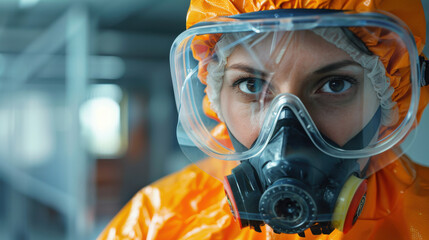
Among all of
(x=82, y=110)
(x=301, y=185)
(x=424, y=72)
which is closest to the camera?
(x=301, y=185)

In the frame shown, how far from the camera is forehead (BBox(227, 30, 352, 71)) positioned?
0.97 metres

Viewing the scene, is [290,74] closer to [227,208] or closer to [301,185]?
[301,185]

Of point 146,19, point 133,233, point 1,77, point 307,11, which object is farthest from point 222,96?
point 1,77

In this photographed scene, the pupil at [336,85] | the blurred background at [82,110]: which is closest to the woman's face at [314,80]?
the pupil at [336,85]

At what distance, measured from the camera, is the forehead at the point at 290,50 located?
97cm

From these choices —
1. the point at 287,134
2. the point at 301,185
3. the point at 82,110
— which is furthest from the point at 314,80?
the point at 82,110

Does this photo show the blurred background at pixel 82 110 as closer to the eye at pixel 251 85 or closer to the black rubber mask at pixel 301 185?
the black rubber mask at pixel 301 185

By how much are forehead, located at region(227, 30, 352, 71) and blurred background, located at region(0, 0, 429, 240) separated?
46cm

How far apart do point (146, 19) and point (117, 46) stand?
8.37 feet

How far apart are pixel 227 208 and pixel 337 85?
48 cm

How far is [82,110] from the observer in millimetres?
3154

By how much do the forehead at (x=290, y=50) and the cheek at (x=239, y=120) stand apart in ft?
0.39

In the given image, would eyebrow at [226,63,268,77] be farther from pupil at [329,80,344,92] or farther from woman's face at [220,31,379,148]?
pupil at [329,80,344,92]

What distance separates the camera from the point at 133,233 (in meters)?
1.27
